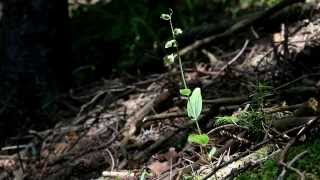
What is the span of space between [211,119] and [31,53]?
1.83m

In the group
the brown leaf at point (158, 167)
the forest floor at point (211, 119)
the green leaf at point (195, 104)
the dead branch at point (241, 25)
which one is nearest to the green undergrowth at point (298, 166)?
the forest floor at point (211, 119)

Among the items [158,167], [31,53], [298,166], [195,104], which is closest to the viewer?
[298,166]

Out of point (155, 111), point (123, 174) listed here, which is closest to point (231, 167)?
point (123, 174)

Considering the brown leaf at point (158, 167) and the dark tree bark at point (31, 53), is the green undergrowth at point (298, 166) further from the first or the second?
the dark tree bark at point (31, 53)

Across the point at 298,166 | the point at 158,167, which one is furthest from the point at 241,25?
the point at 298,166

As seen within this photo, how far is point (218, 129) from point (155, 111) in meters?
0.97

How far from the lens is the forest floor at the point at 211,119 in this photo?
2.05 metres

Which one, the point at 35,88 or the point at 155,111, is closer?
the point at 155,111

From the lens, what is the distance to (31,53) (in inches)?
161

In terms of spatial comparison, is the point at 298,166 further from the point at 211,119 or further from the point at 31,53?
the point at 31,53

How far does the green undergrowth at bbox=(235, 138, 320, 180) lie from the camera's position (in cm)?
179

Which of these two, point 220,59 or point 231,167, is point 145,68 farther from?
point 231,167

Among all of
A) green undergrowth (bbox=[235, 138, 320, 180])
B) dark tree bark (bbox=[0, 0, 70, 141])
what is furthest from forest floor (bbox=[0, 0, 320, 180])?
dark tree bark (bbox=[0, 0, 70, 141])

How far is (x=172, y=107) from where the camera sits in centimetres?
332
